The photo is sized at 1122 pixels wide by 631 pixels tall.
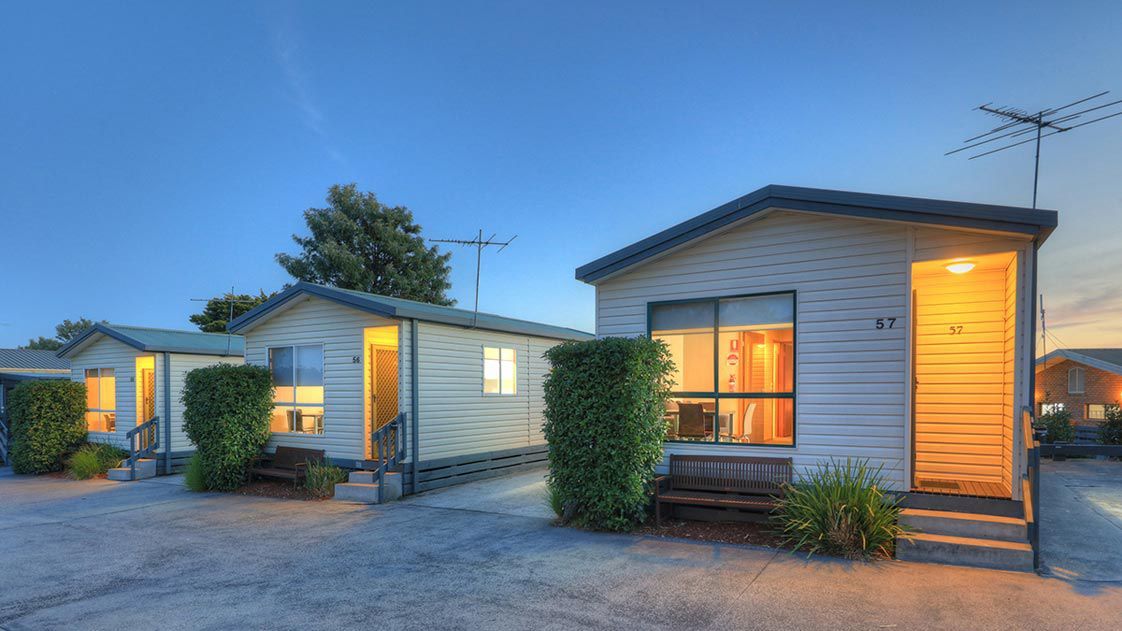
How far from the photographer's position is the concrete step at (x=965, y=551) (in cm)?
488

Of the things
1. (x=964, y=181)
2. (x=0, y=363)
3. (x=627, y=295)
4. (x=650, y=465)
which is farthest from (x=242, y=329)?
(x=0, y=363)

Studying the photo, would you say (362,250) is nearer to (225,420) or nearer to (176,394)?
(176,394)

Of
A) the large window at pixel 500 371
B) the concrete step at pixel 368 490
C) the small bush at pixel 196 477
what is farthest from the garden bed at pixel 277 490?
the large window at pixel 500 371

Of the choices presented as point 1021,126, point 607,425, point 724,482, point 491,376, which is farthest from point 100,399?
point 1021,126

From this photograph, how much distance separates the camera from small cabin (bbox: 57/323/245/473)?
510 inches

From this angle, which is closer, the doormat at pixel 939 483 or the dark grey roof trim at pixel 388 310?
the doormat at pixel 939 483

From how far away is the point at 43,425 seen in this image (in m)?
13.6

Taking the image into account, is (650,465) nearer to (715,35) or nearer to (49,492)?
(715,35)

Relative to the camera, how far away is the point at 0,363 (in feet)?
76.5

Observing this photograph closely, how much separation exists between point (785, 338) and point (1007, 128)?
3.68 meters

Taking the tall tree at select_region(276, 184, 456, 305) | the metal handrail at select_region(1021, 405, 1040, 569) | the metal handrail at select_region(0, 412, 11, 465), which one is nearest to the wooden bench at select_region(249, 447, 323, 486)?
the metal handrail at select_region(1021, 405, 1040, 569)

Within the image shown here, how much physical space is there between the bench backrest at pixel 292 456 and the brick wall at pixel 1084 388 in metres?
26.5

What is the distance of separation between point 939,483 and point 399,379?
748cm

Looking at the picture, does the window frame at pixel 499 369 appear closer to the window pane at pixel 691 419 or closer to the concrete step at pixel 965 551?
the window pane at pixel 691 419
